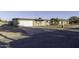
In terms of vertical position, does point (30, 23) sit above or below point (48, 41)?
above

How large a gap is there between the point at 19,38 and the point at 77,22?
839 millimetres

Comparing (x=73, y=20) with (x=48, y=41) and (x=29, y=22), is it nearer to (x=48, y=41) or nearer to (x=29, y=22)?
(x=48, y=41)

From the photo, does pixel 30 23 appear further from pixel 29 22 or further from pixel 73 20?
pixel 73 20

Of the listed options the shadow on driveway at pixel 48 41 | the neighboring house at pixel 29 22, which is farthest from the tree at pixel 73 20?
the neighboring house at pixel 29 22

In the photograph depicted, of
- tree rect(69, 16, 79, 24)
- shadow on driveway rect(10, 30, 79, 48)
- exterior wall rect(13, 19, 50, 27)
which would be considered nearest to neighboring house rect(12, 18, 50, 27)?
exterior wall rect(13, 19, 50, 27)

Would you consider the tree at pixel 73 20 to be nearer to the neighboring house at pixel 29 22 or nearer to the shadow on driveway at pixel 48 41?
the shadow on driveway at pixel 48 41

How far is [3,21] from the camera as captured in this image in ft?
15.9

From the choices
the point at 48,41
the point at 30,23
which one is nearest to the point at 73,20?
the point at 48,41

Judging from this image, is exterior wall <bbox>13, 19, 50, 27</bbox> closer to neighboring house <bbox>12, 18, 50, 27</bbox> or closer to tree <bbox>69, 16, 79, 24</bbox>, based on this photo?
neighboring house <bbox>12, 18, 50, 27</bbox>
